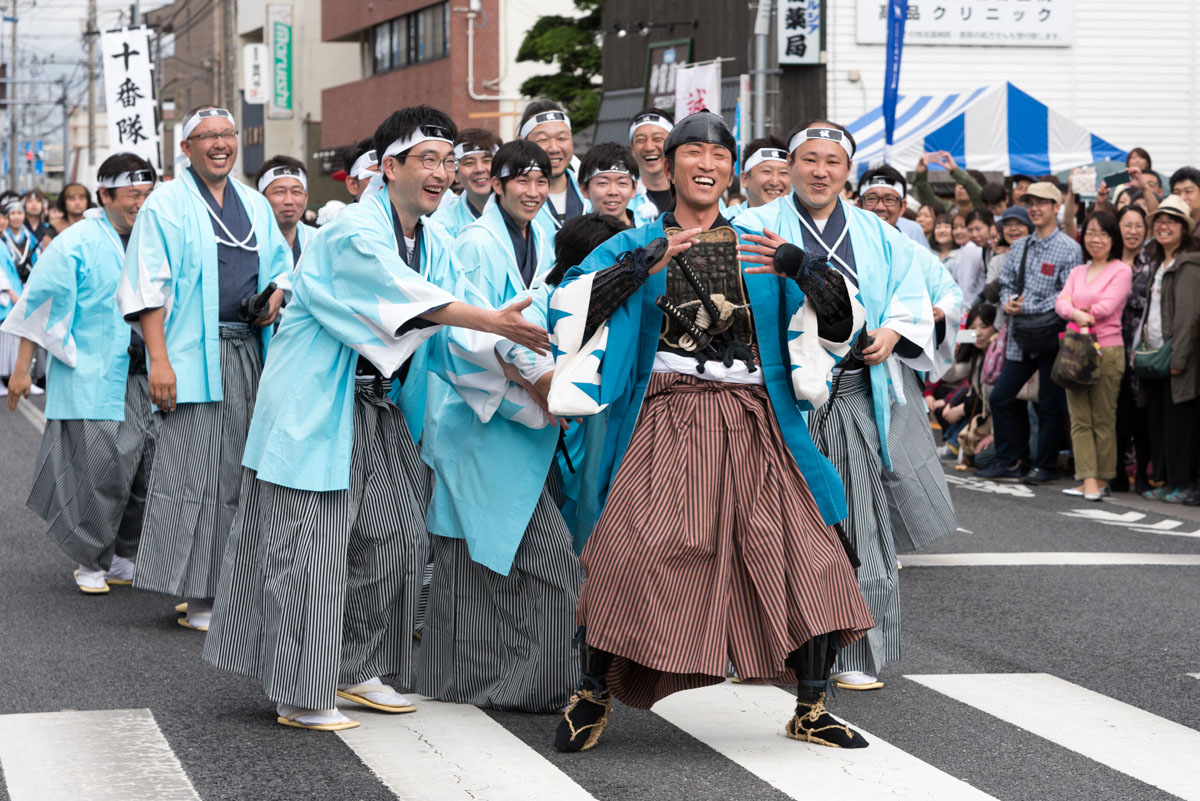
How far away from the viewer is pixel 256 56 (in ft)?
150

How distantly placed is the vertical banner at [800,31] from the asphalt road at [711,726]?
15131 mm

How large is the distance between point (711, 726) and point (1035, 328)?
6773mm

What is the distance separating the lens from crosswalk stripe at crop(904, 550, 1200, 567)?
323 inches

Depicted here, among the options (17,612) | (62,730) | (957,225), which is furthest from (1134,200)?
(62,730)

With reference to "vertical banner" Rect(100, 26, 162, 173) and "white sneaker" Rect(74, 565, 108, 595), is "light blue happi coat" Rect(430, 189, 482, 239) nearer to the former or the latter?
"white sneaker" Rect(74, 565, 108, 595)

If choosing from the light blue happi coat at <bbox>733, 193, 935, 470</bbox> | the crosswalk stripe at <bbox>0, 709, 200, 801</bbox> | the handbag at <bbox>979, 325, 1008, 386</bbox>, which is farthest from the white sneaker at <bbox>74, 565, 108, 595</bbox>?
the handbag at <bbox>979, 325, 1008, 386</bbox>

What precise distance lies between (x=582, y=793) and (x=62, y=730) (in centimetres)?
176

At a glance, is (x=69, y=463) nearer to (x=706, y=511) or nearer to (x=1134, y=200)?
(x=706, y=511)

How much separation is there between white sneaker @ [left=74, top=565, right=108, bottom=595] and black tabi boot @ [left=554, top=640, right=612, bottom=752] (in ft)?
11.5

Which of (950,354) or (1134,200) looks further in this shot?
(1134,200)

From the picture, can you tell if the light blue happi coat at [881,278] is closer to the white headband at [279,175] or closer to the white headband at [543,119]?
the white headband at [543,119]

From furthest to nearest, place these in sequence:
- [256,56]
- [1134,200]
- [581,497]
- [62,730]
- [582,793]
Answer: [256,56] → [1134,200] → [581,497] → [62,730] → [582,793]

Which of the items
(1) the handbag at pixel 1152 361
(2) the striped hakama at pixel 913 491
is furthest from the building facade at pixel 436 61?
(2) the striped hakama at pixel 913 491

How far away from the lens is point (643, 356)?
4629 millimetres
